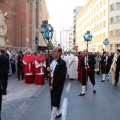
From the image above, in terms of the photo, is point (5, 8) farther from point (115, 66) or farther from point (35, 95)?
point (35, 95)

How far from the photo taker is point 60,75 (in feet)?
22.1

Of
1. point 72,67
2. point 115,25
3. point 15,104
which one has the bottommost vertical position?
point 15,104

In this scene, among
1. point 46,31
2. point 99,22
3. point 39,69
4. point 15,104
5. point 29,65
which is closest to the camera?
point 15,104

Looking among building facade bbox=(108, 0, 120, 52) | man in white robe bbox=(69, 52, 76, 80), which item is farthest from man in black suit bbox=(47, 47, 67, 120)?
building facade bbox=(108, 0, 120, 52)

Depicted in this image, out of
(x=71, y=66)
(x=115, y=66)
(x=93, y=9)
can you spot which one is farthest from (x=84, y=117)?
(x=93, y=9)

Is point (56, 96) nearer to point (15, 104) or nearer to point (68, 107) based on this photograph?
point (68, 107)

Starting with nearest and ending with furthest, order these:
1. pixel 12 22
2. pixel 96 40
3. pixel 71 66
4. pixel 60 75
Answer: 1. pixel 60 75
2. pixel 71 66
3. pixel 12 22
4. pixel 96 40

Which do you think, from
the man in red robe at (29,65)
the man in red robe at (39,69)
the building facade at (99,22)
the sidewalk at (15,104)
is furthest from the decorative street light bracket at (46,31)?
the building facade at (99,22)

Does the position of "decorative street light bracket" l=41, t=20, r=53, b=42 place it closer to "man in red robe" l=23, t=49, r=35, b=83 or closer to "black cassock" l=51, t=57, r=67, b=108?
"man in red robe" l=23, t=49, r=35, b=83

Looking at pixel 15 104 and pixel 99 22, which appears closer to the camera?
pixel 15 104

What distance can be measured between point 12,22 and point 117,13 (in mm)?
36248

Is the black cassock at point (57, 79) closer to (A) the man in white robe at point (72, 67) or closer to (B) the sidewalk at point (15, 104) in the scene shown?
(B) the sidewalk at point (15, 104)

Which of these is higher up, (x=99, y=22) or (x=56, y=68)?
(x=99, y=22)

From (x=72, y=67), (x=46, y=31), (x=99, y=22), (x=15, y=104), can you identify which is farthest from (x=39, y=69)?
(x=99, y=22)
